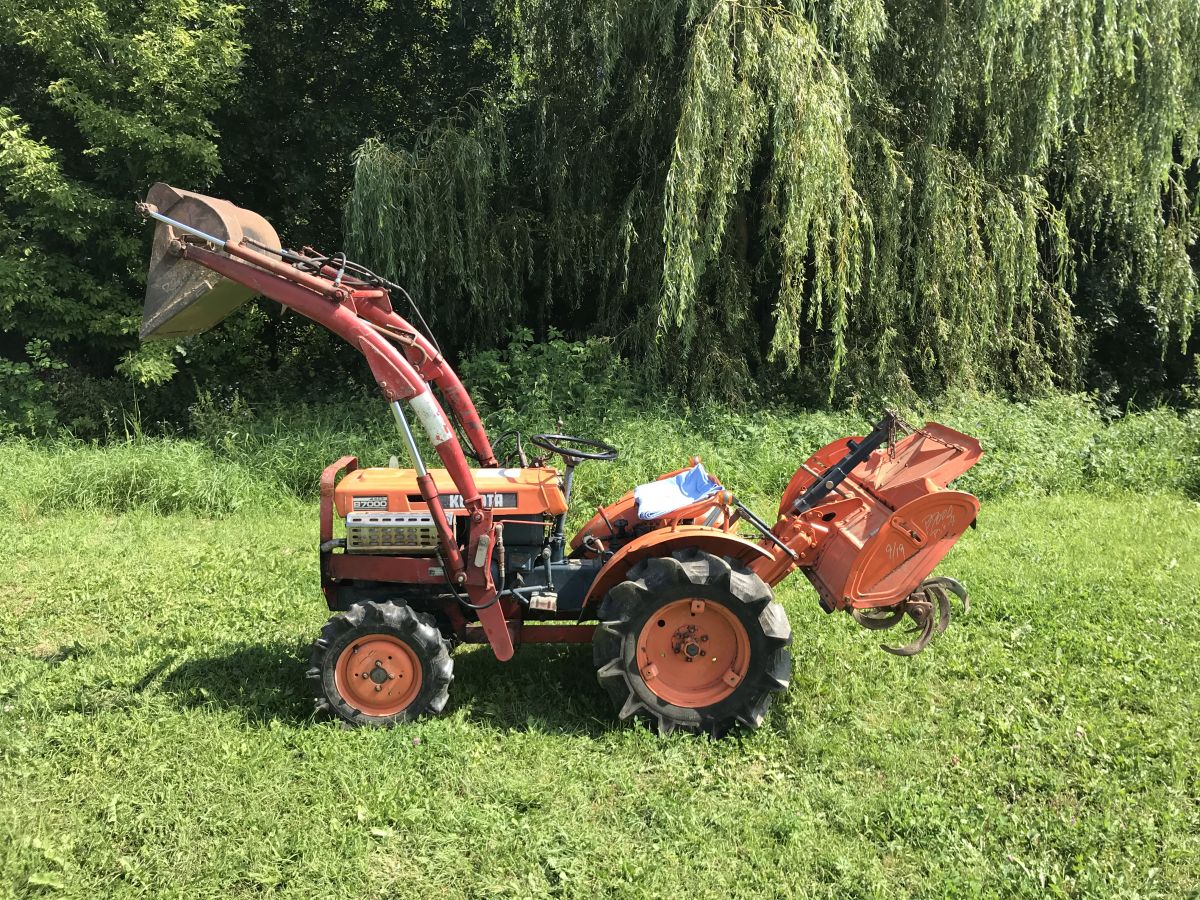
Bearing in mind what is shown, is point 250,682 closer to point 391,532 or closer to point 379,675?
point 379,675

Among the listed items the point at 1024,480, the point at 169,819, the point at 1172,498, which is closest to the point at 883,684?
the point at 169,819

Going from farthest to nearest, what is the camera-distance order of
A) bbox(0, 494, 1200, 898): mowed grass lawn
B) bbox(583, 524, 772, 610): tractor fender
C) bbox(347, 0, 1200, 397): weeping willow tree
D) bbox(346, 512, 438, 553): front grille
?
bbox(347, 0, 1200, 397): weeping willow tree → bbox(346, 512, 438, 553): front grille → bbox(583, 524, 772, 610): tractor fender → bbox(0, 494, 1200, 898): mowed grass lawn

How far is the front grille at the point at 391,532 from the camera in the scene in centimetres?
385

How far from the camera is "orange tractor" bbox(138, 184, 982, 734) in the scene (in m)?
3.42

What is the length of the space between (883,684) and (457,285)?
6.46 meters

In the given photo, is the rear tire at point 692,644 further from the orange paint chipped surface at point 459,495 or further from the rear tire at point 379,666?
the rear tire at point 379,666

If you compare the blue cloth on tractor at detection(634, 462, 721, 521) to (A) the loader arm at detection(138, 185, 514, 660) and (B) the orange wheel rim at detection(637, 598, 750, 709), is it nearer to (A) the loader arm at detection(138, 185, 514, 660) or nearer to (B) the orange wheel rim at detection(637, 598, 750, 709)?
(B) the orange wheel rim at detection(637, 598, 750, 709)

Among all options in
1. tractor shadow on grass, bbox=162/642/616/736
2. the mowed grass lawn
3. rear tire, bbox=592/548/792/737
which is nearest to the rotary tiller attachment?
the mowed grass lawn

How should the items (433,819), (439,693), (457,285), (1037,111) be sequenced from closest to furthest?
(433,819), (439,693), (1037,111), (457,285)

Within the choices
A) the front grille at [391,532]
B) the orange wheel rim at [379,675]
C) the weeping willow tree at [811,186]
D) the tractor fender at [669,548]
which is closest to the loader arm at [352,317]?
the front grille at [391,532]

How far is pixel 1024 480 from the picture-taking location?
7.60 m

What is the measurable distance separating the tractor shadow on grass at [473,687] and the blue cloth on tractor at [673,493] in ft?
2.98

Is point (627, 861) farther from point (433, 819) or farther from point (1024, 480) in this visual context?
point (1024, 480)

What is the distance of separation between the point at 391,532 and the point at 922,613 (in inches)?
94.9
